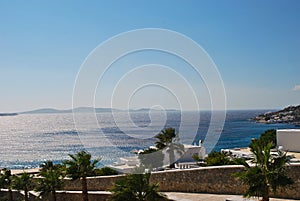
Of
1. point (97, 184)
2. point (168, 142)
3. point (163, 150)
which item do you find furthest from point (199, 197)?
point (168, 142)

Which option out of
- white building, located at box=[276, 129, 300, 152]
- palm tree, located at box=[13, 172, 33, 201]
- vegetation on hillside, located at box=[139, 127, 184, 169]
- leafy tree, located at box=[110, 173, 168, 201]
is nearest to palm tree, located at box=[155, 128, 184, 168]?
vegetation on hillside, located at box=[139, 127, 184, 169]

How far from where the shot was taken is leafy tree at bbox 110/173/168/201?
10492mm

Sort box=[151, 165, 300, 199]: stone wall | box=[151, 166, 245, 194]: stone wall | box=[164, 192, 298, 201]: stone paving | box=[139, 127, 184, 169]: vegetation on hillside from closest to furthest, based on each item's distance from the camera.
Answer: box=[151, 165, 300, 199]: stone wall < box=[164, 192, 298, 201]: stone paving < box=[151, 166, 245, 194]: stone wall < box=[139, 127, 184, 169]: vegetation on hillside

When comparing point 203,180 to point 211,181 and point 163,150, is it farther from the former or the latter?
point 163,150

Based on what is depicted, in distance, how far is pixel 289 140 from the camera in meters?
19.0

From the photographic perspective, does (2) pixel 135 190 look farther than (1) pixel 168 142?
No

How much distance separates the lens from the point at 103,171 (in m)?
19.3

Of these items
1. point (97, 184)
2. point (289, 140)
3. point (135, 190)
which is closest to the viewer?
point (135, 190)

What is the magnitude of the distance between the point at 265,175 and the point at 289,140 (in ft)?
38.0

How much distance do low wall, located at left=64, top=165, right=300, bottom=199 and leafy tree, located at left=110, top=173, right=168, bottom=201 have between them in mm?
2135

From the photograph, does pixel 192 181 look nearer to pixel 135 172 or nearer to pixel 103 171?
pixel 135 172

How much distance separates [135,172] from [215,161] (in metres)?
5.15

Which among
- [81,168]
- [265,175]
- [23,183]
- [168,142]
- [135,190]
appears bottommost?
[23,183]

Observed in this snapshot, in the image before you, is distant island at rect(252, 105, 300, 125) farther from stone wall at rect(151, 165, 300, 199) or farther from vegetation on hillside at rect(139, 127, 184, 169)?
stone wall at rect(151, 165, 300, 199)
